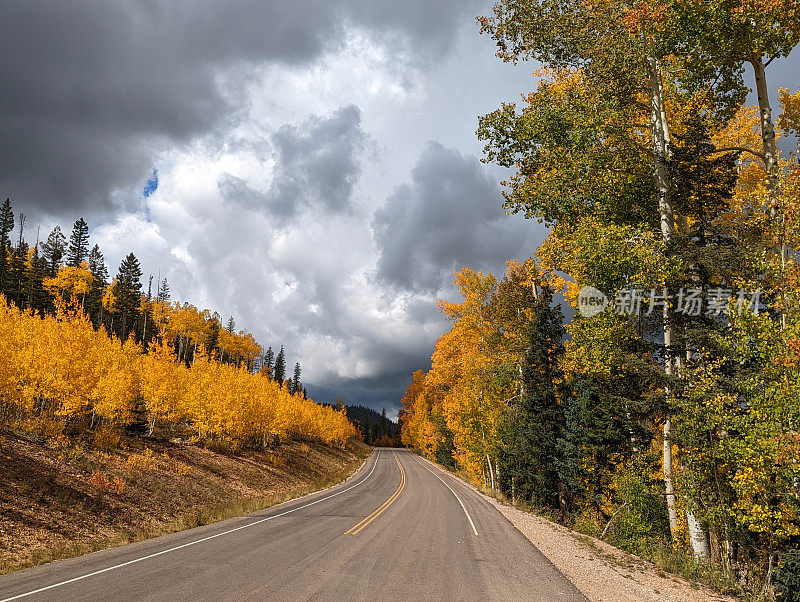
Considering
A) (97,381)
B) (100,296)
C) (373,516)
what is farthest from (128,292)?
(373,516)

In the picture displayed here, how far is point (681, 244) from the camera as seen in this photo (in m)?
10.1

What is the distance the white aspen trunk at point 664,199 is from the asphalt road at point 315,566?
13.2 ft

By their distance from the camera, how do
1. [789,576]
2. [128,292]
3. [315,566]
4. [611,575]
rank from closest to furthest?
[789,576] → [315,566] → [611,575] → [128,292]

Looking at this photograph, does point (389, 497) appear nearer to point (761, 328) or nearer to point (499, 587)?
point (499, 587)

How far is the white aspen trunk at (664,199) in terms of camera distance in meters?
10.7

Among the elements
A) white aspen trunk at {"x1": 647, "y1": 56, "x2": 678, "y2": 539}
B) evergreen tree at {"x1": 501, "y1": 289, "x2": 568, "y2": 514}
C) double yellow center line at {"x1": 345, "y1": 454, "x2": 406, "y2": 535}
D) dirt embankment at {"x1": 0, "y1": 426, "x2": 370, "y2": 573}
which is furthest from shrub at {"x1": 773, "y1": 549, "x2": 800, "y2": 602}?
dirt embankment at {"x1": 0, "y1": 426, "x2": 370, "y2": 573}

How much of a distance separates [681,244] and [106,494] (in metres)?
23.4

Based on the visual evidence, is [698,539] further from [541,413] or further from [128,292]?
[128,292]

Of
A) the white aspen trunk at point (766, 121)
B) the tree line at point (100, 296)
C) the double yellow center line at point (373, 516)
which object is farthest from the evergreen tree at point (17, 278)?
the white aspen trunk at point (766, 121)

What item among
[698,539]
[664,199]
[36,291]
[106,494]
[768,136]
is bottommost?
[106,494]

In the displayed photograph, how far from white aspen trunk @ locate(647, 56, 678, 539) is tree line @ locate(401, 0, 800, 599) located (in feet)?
0.17

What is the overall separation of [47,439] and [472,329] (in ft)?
79.4

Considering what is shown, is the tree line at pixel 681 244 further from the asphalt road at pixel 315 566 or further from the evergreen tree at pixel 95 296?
the evergreen tree at pixel 95 296

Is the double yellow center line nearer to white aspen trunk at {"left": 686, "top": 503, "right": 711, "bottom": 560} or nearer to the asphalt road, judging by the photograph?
the asphalt road
